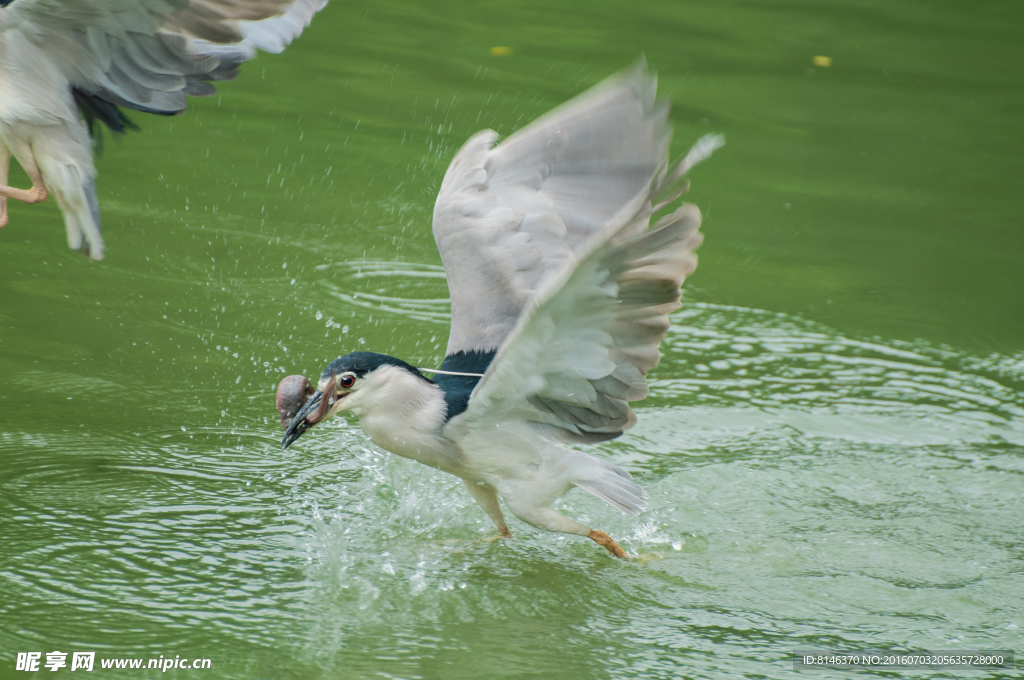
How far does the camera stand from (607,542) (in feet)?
12.3

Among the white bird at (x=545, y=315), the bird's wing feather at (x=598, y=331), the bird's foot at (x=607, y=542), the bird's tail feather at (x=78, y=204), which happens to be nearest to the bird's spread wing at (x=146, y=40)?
the bird's tail feather at (x=78, y=204)

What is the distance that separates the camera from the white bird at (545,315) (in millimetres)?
3089

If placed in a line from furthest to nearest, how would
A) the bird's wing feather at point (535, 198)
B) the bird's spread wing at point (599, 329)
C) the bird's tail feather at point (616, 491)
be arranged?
the bird's wing feather at point (535, 198), the bird's tail feather at point (616, 491), the bird's spread wing at point (599, 329)

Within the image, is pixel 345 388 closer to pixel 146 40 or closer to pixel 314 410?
pixel 314 410

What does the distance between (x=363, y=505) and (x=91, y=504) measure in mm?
877

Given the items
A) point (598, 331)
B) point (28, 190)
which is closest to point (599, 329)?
point (598, 331)

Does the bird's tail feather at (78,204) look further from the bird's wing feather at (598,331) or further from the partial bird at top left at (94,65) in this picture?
the bird's wing feather at (598,331)

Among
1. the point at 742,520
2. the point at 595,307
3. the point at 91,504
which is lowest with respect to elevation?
the point at 91,504

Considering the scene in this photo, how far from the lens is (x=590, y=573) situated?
148 inches

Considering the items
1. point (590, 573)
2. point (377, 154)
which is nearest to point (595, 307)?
point (590, 573)

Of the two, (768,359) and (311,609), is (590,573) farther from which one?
(768,359)

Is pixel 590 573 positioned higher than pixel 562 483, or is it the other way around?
pixel 562 483

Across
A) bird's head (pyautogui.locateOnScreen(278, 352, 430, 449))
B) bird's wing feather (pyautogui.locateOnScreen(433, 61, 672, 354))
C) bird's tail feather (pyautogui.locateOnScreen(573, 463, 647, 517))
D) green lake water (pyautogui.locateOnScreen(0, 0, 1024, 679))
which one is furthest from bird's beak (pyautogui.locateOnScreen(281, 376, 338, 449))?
bird's tail feather (pyautogui.locateOnScreen(573, 463, 647, 517))

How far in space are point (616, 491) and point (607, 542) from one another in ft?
Result: 0.64
